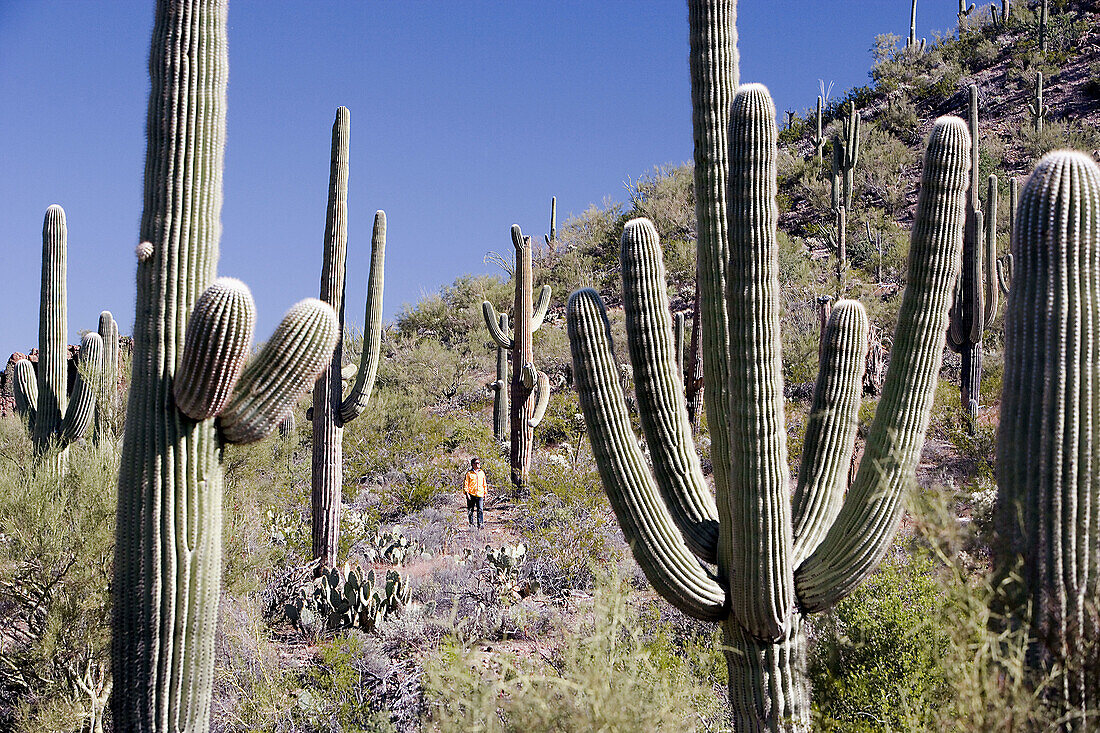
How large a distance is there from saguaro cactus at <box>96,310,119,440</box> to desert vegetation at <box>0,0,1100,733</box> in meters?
0.04

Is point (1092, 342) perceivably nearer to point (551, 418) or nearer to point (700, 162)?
point (700, 162)

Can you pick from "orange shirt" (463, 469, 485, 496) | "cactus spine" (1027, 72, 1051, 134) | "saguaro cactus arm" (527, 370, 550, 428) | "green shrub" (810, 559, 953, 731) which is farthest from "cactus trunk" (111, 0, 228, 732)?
"cactus spine" (1027, 72, 1051, 134)

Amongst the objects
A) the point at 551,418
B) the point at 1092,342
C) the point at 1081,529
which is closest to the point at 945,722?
the point at 1081,529

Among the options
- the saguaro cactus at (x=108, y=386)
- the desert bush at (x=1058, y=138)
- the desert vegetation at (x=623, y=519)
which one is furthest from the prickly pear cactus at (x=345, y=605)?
the desert bush at (x=1058, y=138)

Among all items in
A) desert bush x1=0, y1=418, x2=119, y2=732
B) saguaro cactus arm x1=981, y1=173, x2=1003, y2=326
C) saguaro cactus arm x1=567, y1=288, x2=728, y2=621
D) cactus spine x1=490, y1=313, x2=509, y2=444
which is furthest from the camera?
cactus spine x1=490, y1=313, x2=509, y2=444

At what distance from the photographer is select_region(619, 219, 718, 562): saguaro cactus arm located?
5031 millimetres

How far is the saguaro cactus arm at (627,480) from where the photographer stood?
4.76m

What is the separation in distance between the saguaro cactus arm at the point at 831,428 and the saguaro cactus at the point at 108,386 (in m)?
7.99

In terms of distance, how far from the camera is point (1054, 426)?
3.39 meters

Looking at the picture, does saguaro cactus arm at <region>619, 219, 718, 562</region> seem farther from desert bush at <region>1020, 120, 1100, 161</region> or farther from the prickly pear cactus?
desert bush at <region>1020, 120, 1100, 161</region>

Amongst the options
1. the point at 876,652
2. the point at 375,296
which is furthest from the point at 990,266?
the point at 876,652

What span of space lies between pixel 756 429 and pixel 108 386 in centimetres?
877

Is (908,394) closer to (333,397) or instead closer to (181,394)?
(181,394)

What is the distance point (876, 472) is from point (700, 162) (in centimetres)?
183
